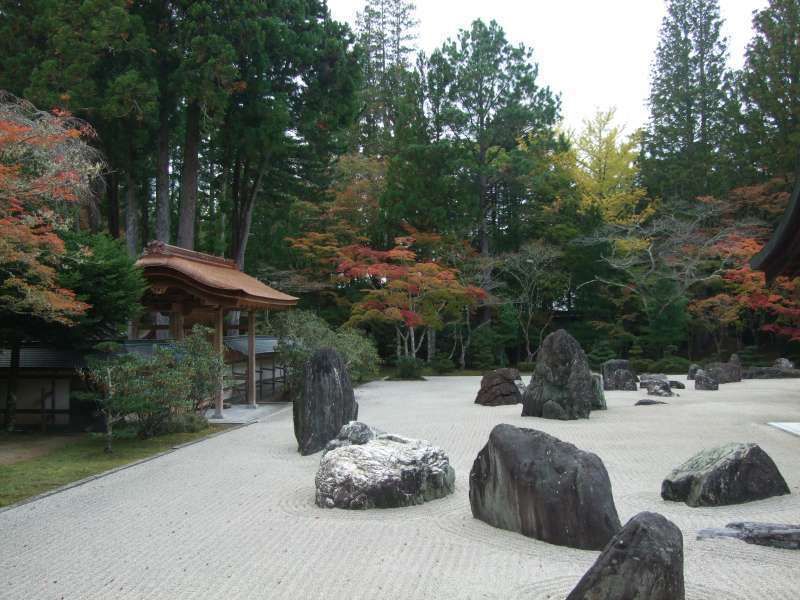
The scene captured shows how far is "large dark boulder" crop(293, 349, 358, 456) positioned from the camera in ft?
28.6

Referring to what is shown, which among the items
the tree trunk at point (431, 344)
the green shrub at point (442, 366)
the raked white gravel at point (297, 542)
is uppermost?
the tree trunk at point (431, 344)

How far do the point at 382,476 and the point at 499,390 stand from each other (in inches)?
332

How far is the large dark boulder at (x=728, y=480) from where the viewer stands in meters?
5.76

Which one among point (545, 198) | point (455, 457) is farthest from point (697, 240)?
point (455, 457)

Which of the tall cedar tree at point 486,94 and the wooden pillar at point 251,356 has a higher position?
the tall cedar tree at point 486,94

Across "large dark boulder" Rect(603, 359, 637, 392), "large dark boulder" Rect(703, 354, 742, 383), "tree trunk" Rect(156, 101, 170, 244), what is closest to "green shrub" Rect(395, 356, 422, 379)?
"large dark boulder" Rect(603, 359, 637, 392)

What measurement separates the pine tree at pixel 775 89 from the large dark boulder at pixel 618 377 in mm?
13734

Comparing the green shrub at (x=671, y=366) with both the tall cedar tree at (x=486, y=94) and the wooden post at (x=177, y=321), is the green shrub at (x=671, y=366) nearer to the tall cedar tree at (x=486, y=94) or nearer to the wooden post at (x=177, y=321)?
the tall cedar tree at (x=486, y=94)

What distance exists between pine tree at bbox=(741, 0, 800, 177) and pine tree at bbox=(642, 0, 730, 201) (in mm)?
1612

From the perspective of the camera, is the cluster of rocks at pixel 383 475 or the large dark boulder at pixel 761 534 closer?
the large dark boulder at pixel 761 534

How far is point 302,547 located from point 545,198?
84.7 ft

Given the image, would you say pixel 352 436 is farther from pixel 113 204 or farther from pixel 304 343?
pixel 113 204

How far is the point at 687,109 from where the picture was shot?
29.8m

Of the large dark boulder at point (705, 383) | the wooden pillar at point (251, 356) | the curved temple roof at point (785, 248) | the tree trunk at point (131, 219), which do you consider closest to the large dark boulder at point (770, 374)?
the large dark boulder at point (705, 383)
